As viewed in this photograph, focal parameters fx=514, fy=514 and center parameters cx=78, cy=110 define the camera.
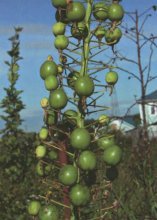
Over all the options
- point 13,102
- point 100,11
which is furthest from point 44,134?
point 13,102

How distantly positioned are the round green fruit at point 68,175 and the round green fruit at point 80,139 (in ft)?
0.28

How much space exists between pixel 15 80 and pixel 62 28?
5352 millimetres

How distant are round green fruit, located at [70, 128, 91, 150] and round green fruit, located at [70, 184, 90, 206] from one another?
0.15 m

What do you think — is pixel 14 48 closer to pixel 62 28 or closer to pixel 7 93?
pixel 7 93

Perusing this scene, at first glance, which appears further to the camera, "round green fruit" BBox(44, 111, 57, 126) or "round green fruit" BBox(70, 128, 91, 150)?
"round green fruit" BBox(44, 111, 57, 126)

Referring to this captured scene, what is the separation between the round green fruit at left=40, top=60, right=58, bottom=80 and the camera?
2039 millimetres

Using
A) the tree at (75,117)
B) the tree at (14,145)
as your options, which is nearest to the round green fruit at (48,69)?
the tree at (75,117)

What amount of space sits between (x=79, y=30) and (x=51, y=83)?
9.8 inches

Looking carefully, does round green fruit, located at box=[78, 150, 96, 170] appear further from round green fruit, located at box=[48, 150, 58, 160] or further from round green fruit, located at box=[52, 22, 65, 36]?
round green fruit, located at box=[52, 22, 65, 36]

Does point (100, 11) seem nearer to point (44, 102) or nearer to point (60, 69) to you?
point (60, 69)

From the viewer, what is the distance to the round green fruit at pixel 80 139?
1940mm

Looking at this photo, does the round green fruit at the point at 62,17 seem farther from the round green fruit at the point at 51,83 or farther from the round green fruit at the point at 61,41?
the round green fruit at the point at 51,83

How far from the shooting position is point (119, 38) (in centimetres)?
212

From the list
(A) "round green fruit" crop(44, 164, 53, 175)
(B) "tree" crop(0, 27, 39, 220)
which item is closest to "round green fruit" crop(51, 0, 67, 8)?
(A) "round green fruit" crop(44, 164, 53, 175)
